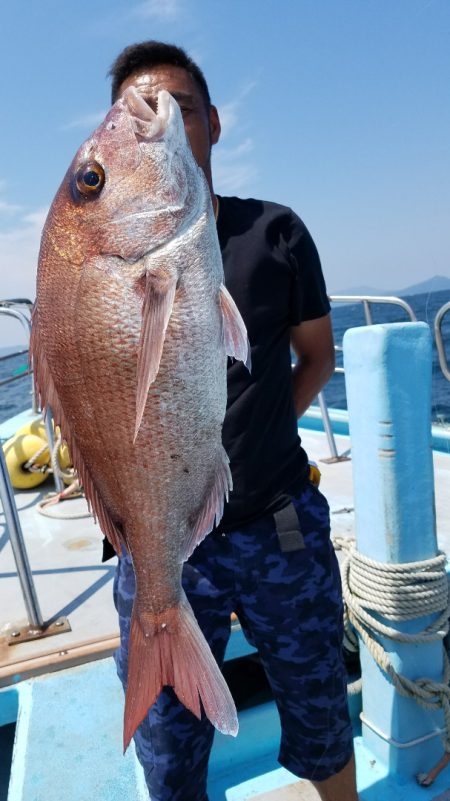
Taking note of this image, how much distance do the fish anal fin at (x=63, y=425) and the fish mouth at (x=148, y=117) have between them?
0.47m

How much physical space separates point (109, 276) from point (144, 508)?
53 cm

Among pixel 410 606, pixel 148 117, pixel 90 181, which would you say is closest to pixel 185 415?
pixel 90 181

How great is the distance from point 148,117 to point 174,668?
4.23ft

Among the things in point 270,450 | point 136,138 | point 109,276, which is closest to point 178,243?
point 109,276

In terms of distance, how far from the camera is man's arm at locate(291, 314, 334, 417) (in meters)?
2.00

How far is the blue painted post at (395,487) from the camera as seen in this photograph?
2148mm

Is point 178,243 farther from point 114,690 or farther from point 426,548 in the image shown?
point 114,690

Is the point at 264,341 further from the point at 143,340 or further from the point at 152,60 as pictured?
the point at 152,60

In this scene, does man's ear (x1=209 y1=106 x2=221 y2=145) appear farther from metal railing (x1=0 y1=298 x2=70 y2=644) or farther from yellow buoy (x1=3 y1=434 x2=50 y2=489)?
yellow buoy (x1=3 y1=434 x2=50 y2=489)

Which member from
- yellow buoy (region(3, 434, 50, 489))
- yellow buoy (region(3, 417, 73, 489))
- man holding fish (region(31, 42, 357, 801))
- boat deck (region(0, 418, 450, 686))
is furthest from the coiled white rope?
yellow buoy (region(3, 434, 50, 489))

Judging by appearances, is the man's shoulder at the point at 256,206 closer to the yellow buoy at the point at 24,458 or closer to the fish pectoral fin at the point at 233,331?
the fish pectoral fin at the point at 233,331

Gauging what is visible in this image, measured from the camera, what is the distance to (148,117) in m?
1.35

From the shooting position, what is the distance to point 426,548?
2.30 meters

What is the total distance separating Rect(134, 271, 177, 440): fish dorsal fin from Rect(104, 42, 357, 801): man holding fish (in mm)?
552
